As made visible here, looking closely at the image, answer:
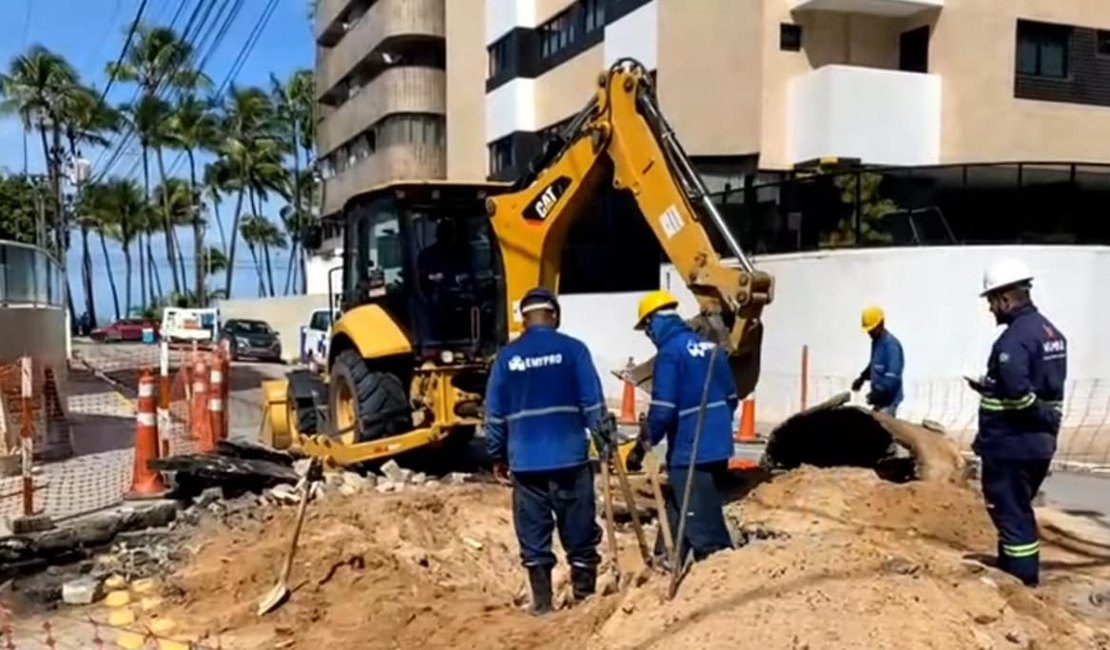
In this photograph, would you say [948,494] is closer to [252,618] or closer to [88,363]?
[252,618]

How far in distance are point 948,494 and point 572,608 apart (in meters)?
4.15

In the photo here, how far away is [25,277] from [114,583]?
9488 mm

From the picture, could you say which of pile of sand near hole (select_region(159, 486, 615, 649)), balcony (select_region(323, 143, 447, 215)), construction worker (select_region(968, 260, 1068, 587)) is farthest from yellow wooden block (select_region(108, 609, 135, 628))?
balcony (select_region(323, 143, 447, 215))

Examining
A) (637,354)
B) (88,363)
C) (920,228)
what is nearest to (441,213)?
(920,228)

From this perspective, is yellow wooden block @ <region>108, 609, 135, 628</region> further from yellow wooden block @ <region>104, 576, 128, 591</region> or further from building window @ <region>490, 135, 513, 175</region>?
building window @ <region>490, 135, 513, 175</region>

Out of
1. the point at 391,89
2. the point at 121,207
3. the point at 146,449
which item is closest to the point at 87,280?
the point at 121,207

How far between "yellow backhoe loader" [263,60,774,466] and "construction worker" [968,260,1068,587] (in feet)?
9.13

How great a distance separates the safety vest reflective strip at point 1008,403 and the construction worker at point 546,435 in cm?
222

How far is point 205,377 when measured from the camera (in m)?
14.8

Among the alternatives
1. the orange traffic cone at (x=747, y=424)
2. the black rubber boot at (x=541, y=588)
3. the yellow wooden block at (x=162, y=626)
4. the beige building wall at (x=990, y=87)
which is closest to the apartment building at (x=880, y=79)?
the beige building wall at (x=990, y=87)

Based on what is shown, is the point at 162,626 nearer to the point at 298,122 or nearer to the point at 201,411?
the point at 201,411


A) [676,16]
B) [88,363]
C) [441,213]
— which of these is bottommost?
[88,363]

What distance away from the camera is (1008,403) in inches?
266

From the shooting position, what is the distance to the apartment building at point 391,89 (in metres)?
41.8
